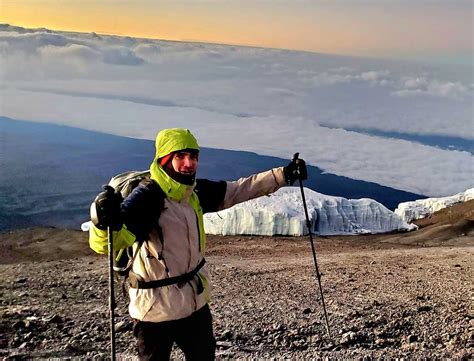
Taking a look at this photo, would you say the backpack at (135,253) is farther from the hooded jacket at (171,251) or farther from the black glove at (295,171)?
the black glove at (295,171)

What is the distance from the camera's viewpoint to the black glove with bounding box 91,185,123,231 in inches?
116

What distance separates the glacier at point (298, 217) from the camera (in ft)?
57.2

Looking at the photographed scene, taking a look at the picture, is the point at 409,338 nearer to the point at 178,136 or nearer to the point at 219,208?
the point at 219,208

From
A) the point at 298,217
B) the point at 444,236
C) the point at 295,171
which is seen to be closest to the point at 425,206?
the point at 444,236

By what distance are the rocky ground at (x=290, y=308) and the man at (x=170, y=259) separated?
2125 mm

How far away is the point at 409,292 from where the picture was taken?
25.5 ft

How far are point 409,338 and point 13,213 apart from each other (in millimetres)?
16601

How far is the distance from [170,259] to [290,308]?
3932 millimetres

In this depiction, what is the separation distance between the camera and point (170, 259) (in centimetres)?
341

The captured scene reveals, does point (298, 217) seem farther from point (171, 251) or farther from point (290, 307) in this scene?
point (171, 251)

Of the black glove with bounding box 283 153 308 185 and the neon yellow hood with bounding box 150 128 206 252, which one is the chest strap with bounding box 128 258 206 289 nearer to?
the neon yellow hood with bounding box 150 128 206 252

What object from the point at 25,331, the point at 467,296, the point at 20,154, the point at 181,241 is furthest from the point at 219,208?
the point at 20,154

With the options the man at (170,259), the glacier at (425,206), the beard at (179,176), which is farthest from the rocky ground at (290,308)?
the glacier at (425,206)

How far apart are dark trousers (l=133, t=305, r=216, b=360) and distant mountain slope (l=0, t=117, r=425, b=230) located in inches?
595
